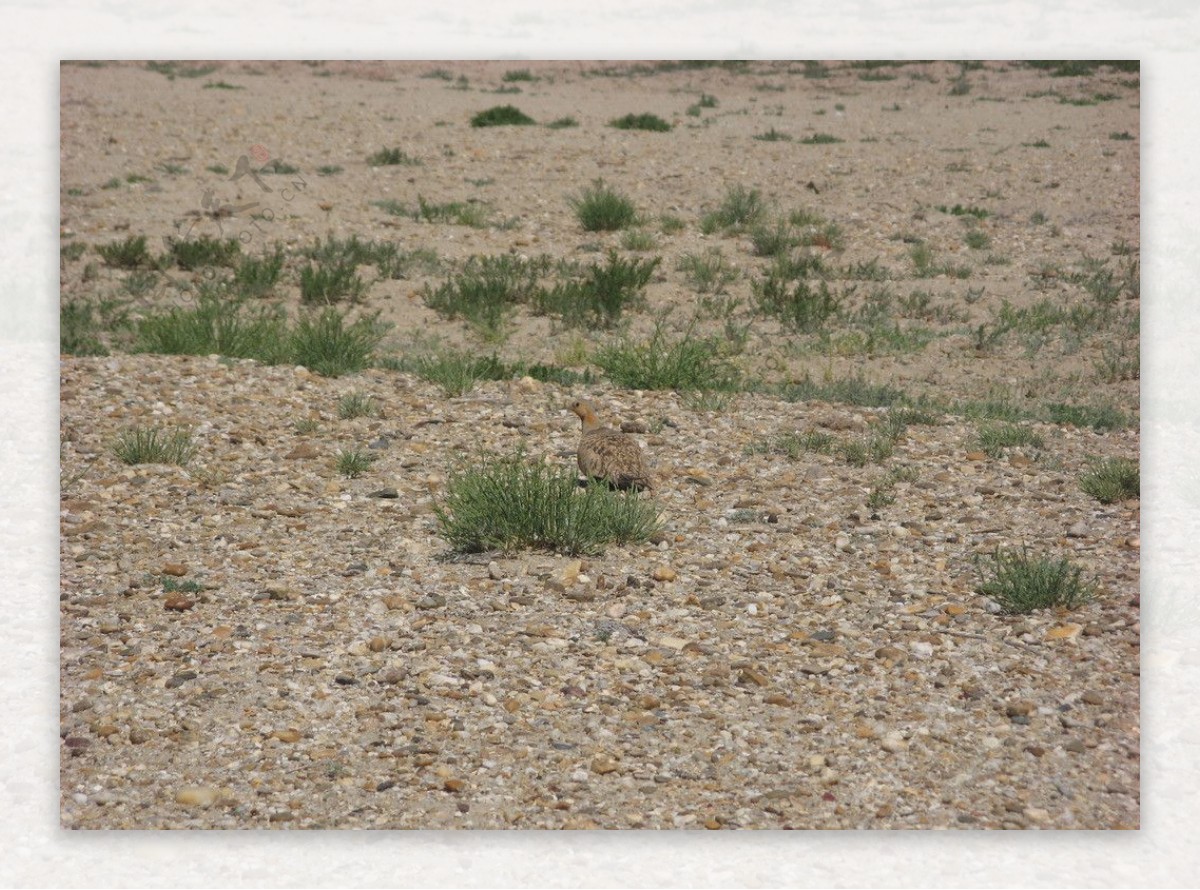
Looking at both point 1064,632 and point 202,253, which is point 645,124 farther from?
point 1064,632

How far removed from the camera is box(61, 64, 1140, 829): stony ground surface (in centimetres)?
492

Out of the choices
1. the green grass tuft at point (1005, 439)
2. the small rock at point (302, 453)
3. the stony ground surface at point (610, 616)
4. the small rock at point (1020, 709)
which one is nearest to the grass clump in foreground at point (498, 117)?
the stony ground surface at point (610, 616)

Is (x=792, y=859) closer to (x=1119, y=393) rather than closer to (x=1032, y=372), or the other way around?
(x=1119, y=393)

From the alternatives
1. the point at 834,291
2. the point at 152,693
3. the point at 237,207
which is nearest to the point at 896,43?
the point at 152,693

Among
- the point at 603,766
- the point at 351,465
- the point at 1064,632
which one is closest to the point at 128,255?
the point at 351,465

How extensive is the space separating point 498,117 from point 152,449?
1033 centimetres

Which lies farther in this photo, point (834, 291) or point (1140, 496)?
point (834, 291)

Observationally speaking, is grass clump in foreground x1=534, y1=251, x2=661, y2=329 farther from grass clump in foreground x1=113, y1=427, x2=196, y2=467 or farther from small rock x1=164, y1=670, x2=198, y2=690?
small rock x1=164, y1=670, x2=198, y2=690

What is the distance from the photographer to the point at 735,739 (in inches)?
201

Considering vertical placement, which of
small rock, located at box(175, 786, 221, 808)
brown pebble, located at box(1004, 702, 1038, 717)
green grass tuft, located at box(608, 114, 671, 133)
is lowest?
small rock, located at box(175, 786, 221, 808)

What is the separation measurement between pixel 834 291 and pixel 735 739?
295 inches

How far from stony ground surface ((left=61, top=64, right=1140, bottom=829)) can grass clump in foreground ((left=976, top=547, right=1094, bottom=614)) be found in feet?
0.25

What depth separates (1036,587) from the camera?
595cm

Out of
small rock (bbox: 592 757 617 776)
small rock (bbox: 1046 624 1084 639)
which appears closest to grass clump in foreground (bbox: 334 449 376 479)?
small rock (bbox: 592 757 617 776)
